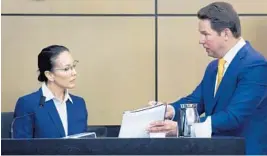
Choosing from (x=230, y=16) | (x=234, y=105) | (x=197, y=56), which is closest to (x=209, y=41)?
(x=230, y=16)

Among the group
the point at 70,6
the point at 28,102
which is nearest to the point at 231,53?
the point at 28,102

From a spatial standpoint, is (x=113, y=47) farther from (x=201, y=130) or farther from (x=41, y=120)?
(x=201, y=130)

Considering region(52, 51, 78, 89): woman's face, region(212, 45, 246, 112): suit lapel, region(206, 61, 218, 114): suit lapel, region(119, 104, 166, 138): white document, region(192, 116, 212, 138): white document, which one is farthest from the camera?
region(52, 51, 78, 89): woman's face

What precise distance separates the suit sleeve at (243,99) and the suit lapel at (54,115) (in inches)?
32.6

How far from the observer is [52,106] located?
2.80m

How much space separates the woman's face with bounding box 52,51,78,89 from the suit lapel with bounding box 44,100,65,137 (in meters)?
0.15

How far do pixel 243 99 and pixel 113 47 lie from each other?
182cm

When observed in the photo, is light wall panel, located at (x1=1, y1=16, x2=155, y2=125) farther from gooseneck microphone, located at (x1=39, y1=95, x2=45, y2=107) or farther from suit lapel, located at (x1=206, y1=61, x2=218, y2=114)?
suit lapel, located at (x1=206, y1=61, x2=218, y2=114)

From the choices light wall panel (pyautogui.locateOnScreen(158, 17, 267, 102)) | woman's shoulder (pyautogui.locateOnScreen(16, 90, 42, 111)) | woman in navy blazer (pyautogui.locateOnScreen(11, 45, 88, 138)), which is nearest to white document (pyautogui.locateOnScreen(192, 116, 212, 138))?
woman in navy blazer (pyautogui.locateOnScreen(11, 45, 88, 138))

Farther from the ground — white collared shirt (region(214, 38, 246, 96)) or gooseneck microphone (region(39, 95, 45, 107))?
white collared shirt (region(214, 38, 246, 96))

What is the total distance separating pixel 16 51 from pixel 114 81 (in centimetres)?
77

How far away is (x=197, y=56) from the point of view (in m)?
4.00

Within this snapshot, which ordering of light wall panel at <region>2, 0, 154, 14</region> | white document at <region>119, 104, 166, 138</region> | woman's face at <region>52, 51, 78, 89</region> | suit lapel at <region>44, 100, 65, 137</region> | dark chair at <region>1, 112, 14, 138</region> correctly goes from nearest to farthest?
white document at <region>119, 104, 166, 138</region>, suit lapel at <region>44, 100, 65, 137</region>, woman's face at <region>52, 51, 78, 89</region>, dark chair at <region>1, 112, 14, 138</region>, light wall panel at <region>2, 0, 154, 14</region>

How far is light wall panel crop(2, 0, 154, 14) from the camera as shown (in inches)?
156
